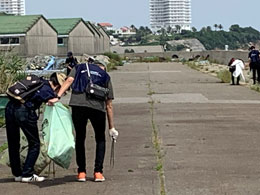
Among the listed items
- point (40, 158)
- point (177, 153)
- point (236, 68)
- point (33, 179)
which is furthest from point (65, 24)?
point (33, 179)

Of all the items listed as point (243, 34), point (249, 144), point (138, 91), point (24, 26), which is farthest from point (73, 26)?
point (243, 34)

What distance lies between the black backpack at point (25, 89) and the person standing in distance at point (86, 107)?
0.92 feet

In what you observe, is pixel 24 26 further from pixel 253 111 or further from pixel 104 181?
pixel 104 181

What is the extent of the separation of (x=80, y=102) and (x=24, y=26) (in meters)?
59.4

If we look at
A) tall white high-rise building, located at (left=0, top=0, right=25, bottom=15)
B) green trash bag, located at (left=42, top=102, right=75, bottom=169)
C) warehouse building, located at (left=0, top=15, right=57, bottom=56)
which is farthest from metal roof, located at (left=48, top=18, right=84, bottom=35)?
tall white high-rise building, located at (left=0, top=0, right=25, bottom=15)

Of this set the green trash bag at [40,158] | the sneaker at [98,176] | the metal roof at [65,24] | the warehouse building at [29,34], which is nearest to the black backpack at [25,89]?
the green trash bag at [40,158]

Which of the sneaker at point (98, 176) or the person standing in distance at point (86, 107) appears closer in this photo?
the person standing in distance at point (86, 107)

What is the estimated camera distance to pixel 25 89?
9.00 m

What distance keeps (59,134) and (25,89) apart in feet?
2.48

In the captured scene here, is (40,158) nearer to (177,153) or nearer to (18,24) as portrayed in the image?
(177,153)

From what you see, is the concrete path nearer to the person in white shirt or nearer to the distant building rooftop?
the person in white shirt

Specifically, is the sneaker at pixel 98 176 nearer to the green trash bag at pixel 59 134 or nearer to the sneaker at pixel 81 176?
the sneaker at pixel 81 176

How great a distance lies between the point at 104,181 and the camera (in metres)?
9.10

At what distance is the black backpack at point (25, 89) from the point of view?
8.95 m
